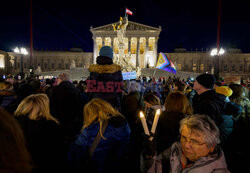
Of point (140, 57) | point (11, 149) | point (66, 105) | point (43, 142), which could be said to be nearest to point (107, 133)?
point (43, 142)

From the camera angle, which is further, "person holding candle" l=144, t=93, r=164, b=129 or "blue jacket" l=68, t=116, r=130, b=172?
"person holding candle" l=144, t=93, r=164, b=129

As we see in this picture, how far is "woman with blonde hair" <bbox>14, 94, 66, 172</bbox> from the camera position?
240 centimetres

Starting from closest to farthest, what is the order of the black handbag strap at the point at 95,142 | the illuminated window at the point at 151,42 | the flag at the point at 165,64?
the black handbag strap at the point at 95,142 → the flag at the point at 165,64 → the illuminated window at the point at 151,42

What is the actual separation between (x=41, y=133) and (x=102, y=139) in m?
0.96

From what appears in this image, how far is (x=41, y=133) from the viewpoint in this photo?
2.49m

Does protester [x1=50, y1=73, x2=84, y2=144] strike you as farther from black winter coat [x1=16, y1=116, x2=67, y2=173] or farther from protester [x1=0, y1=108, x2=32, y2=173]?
protester [x1=0, y1=108, x2=32, y2=173]

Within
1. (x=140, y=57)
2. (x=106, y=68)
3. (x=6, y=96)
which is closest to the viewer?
(x=106, y=68)

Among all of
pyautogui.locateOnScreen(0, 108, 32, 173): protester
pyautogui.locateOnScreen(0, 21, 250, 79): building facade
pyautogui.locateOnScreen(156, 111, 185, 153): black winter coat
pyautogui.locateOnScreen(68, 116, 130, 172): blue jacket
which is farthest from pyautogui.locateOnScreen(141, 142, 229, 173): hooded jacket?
pyautogui.locateOnScreen(0, 21, 250, 79): building facade

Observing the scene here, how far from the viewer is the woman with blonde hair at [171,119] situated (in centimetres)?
290

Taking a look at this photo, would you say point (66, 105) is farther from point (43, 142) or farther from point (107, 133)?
point (107, 133)

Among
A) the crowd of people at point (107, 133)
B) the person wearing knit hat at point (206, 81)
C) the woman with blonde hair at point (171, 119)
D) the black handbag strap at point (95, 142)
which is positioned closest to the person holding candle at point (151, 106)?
the crowd of people at point (107, 133)

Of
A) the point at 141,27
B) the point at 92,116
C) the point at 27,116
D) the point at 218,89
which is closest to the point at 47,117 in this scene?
the point at 27,116

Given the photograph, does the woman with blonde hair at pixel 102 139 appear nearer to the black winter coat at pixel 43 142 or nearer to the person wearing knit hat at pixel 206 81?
the black winter coat at pixel 43 142

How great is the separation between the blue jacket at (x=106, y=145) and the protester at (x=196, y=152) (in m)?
0.65
